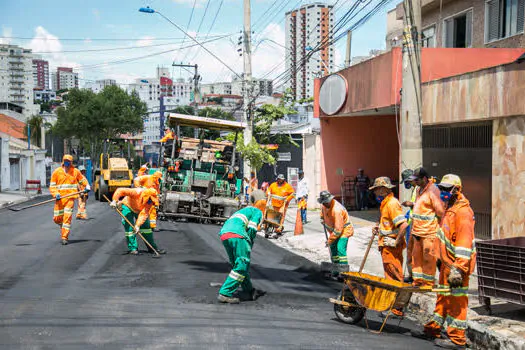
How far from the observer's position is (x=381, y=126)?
22953mm

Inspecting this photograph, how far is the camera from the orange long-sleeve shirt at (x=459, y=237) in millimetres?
5816

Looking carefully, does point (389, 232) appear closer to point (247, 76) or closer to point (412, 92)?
point (412, 92)

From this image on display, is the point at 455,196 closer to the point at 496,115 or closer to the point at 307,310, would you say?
the point at 307,310

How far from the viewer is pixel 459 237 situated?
19.3 feet

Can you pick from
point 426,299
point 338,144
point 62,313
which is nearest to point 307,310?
point 426,299

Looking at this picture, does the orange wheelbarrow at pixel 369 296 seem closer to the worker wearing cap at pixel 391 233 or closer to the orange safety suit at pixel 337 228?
the worker wearing cap at pixel 391 233

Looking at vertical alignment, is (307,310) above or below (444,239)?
below

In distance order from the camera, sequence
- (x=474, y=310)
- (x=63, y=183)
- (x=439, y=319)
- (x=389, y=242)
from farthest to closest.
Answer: (x=63, y=183)
(x=389, y=242)
(x=474, y=310)
(x=439, y=319)

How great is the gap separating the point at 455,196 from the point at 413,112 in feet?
13.0

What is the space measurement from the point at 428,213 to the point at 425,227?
0.19m

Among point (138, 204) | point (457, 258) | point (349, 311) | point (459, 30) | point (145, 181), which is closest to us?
point (457, 258)

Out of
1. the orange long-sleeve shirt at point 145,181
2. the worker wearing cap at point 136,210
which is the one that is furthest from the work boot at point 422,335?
the orange long-sleeve shirt at point 145,181

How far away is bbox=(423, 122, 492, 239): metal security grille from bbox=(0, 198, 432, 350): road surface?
4.49m

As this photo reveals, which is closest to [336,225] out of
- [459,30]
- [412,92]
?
[412,92]
